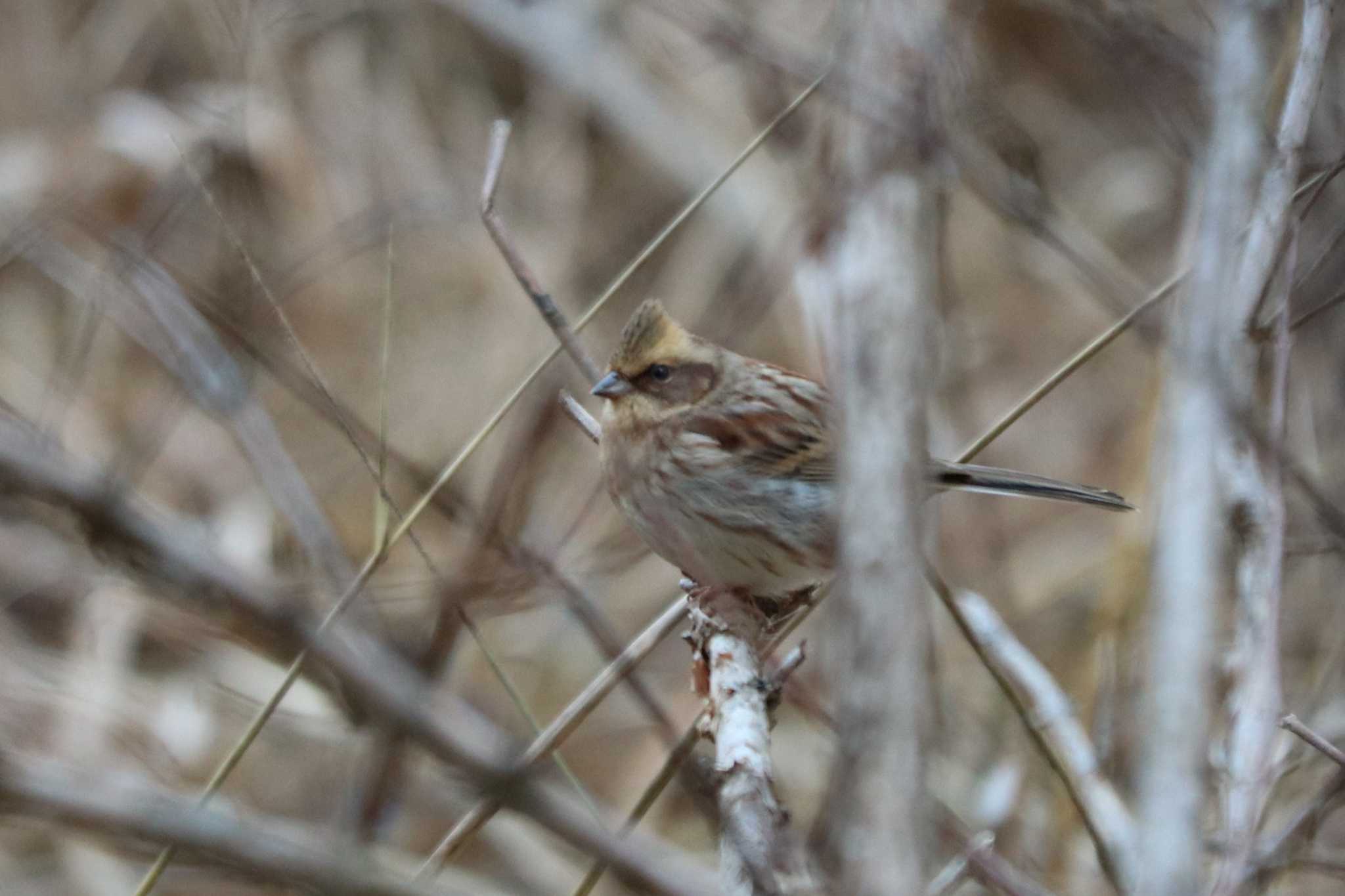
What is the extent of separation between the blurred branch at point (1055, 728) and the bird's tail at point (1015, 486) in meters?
0.26

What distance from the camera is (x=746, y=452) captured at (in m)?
3.52

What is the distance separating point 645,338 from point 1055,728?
1.26 meters

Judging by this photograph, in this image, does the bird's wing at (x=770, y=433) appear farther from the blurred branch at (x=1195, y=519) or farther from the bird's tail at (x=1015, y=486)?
the blurred branch at (x=1195, y=519)

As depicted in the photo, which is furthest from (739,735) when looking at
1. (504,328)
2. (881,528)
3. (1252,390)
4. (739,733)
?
(504,328)

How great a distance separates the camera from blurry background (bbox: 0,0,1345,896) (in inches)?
165

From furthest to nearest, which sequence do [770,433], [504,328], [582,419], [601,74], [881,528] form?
[601,74]
[504,328]
[770,433]
[582,419]
[881,528]

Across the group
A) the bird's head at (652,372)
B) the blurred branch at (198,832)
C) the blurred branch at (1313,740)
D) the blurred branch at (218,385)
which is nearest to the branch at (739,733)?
the blurred branch at (198,832)

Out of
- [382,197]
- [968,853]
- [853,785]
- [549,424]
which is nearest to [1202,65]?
[968,853]

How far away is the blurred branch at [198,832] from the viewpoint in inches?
32.4

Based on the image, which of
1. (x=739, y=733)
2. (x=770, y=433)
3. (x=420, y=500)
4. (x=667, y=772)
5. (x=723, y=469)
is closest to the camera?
(x=667, y=772)

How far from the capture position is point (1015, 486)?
3312mm

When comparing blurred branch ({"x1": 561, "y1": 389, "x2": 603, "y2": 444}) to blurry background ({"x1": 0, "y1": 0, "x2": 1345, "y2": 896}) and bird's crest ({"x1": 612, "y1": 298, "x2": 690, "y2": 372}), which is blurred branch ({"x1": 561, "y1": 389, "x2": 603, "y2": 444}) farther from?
blurry background ({"x1": 0, "y1": 0, "x2": 1345, "y2": 896})

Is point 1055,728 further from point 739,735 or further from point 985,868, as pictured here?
point 985,868

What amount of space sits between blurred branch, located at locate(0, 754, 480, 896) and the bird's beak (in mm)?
2418
